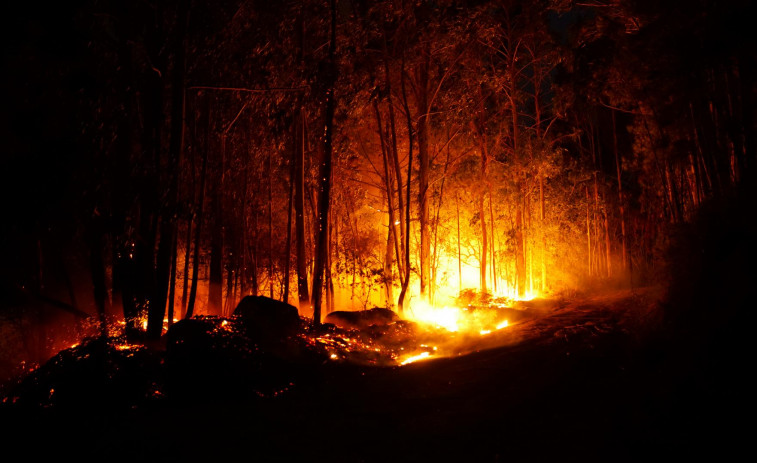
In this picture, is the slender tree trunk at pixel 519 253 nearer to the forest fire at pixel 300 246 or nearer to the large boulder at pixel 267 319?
the forest fire at pixel 300 246

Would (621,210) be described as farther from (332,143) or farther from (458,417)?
(458,417)

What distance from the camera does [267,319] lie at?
8.05m

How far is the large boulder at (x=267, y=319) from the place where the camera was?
7.50 m

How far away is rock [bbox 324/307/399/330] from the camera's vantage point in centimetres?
1027

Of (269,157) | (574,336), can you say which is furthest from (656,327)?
(269,157)

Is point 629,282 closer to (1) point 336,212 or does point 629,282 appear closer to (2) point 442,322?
(2) point 442,322

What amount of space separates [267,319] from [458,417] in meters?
4.00

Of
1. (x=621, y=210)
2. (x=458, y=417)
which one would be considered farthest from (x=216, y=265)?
(x=621, y=210)

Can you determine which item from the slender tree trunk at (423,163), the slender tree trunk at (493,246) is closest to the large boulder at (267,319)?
the slender tree trunk at (423,163)

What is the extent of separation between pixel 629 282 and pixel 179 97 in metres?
13.7

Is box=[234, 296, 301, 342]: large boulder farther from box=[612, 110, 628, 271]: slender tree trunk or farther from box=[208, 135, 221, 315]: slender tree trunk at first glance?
box=[612, 110, 628, 271]: slender tree trunk

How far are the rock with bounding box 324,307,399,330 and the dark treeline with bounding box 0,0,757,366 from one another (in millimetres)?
989

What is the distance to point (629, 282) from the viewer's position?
51.5 feet

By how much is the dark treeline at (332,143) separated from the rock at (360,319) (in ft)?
3.24
